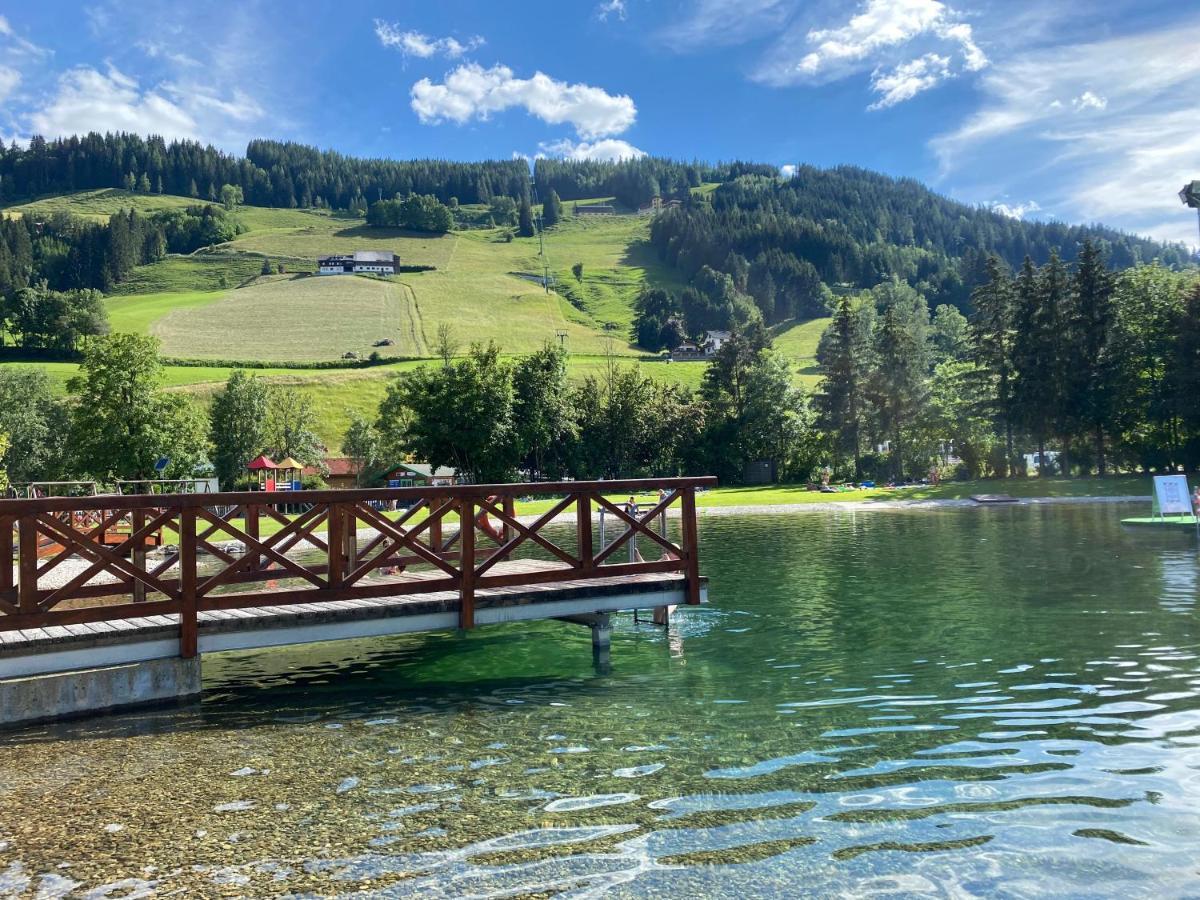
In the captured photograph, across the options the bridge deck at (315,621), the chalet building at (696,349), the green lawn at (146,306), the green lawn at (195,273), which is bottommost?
the bridge deck at (315,621)

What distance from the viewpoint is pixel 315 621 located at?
11648 millimetres

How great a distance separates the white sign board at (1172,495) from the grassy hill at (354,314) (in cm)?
7676

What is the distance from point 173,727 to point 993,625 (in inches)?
529

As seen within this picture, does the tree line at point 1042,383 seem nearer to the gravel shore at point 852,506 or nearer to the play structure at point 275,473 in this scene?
the gravel shore at point 852,506

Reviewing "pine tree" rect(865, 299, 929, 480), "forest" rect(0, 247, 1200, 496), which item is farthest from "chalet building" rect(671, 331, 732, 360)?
"pine tree" rect(865, 299, 929, 480)

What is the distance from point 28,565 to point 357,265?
170967mm

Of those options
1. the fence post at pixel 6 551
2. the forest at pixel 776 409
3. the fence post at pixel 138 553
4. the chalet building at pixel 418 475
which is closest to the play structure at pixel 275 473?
the forest at pixel 776 409

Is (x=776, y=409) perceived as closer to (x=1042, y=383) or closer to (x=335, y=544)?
(x=1042, y=383)

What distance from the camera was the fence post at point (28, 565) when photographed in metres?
10.4

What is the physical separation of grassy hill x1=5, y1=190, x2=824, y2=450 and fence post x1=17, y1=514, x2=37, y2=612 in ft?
274

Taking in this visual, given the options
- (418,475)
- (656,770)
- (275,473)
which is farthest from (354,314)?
(656,770)

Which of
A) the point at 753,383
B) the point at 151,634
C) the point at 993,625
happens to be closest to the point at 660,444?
the point at 753,383

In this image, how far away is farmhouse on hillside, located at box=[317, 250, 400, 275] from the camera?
171m

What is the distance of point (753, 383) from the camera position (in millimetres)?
85875
